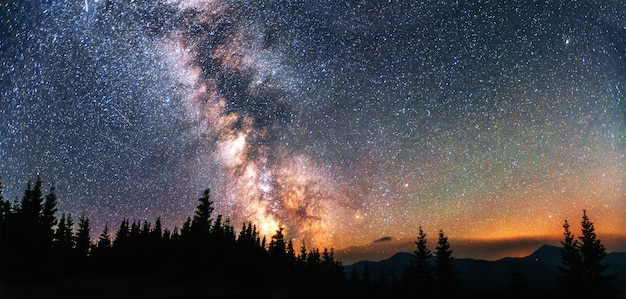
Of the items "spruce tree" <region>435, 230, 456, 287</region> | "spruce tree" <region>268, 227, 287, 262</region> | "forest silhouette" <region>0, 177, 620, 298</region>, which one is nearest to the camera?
"forest silhouette" <region>0, 177, 620, 298</region>

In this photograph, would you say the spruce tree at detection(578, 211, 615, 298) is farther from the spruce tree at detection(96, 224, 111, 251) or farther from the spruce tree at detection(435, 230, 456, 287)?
the spruce tree at detection(96, 224, 111, 251)

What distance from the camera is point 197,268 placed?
171 feet

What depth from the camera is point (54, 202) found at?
5938 centimetres

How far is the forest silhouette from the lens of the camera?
38.2 metres

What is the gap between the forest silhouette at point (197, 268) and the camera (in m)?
38.2

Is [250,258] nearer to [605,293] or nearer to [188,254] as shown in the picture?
[188,254]

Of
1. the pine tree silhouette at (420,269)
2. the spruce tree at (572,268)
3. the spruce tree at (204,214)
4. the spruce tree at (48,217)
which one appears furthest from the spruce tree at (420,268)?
the spruce tree at (48,217)

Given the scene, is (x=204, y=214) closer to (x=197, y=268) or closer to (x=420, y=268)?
(x=197, y=268)

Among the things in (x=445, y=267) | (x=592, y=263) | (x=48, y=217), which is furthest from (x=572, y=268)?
(x=48, y=217)

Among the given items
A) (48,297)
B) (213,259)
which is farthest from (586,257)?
(48,297)

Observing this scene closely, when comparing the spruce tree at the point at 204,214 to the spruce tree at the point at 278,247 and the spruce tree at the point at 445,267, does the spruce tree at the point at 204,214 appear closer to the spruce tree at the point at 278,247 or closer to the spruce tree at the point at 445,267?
the spruce tree at the point at 278,247

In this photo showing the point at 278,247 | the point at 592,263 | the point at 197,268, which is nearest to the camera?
the point at 592,263

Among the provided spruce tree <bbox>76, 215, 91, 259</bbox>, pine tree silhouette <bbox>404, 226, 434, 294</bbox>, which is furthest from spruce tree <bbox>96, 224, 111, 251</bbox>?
pine tree silhouette <bbox>404, 226, 434, 294</bbox>

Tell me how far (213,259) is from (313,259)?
26.6 metres
